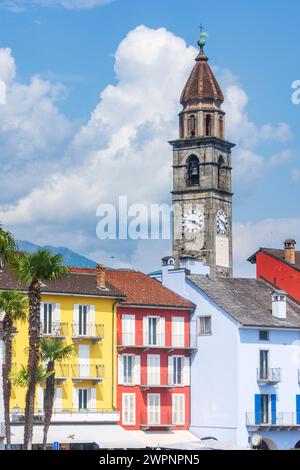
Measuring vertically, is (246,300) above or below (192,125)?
below

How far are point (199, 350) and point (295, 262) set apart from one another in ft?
46.7

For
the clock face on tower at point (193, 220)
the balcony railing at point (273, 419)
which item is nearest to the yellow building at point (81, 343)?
the balcony railing at point (273, 419)

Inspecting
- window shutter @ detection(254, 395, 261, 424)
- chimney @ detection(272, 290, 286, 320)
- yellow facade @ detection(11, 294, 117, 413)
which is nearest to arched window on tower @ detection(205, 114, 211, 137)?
chimney @ detection(272, 290, 286, 320)

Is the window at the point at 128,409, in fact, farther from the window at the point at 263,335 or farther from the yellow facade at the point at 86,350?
the window at the point at 263,335

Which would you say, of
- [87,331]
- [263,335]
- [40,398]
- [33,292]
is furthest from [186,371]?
[33,292]

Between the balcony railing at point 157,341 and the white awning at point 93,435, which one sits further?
the balcony railing at point 157,341

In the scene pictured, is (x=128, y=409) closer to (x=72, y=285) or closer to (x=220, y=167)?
(x=72, y=285)

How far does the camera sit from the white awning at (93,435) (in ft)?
250

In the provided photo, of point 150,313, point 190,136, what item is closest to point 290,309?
point 150,313

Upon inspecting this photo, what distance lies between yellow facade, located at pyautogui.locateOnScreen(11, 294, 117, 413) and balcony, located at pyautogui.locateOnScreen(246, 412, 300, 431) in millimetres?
9536

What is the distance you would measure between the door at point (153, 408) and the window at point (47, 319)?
28.8 feet

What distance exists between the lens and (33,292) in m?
59.0

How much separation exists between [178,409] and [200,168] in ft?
194

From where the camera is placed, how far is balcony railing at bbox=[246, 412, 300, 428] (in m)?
83.4
